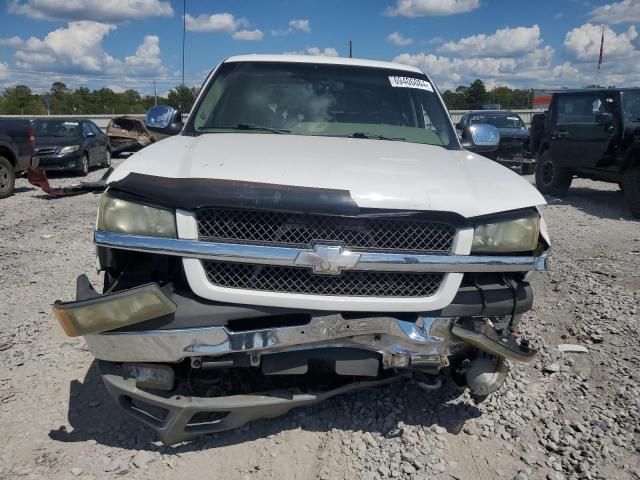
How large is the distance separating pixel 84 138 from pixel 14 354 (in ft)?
39.5

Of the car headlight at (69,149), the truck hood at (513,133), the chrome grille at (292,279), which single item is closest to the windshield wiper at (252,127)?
the chrome grille at (292,279)

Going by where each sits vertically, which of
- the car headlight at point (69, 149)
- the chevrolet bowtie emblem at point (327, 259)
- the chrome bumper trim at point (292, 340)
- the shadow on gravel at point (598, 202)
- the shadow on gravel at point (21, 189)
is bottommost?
the shadow on gravel at point (21, 189)

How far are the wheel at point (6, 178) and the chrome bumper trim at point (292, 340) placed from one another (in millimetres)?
9825

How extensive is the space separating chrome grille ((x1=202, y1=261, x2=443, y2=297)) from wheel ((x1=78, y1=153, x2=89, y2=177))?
13.1 m

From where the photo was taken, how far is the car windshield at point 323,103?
3861 mm

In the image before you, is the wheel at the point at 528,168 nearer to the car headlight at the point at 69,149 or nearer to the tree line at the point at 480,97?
the car headlight at the point at 69,149

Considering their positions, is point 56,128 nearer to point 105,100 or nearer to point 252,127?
point 252,127

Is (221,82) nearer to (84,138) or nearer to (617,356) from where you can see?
(617,356)

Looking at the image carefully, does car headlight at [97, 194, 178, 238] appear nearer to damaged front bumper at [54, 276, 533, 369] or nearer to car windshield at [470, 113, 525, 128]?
damaged front bumper at [54, 276, 533, 369]

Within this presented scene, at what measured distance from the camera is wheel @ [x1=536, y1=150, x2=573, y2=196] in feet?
36.0

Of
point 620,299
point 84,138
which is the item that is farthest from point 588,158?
point 84,138

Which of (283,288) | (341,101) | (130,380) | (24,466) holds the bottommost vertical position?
(24,466)

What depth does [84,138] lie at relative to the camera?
1454 cm

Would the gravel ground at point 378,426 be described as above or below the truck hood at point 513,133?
below
